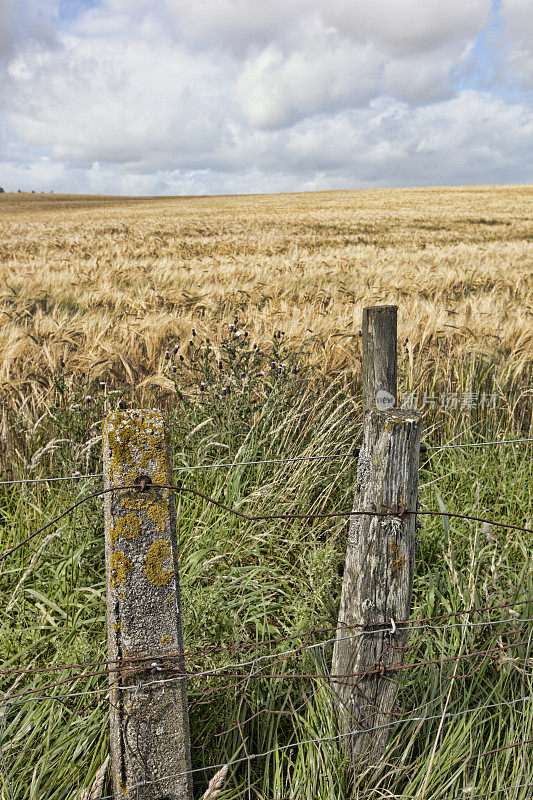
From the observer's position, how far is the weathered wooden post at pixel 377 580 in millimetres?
1347

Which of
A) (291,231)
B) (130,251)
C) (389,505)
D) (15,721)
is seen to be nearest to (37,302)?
(15,721)

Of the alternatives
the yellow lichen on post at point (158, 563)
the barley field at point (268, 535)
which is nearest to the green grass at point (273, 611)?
the barley field at point (268, 535)

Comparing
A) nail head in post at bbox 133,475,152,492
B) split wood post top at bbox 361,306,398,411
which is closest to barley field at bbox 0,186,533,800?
nail head in post at bbox 133,475,152,492

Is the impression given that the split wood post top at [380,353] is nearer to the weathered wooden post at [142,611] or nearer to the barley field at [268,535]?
the barley field at [268,535]

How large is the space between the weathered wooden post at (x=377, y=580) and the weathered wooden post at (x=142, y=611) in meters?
0.46

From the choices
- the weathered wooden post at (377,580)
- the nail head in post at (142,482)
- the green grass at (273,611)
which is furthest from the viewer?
the green grass at (273,611)

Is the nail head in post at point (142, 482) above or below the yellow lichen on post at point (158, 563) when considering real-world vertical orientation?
above

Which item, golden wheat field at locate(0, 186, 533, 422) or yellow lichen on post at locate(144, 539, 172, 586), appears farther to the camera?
golden wheat field at locate(0, 186, 533, 422)

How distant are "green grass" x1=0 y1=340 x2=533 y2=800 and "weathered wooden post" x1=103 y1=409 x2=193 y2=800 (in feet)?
0.73

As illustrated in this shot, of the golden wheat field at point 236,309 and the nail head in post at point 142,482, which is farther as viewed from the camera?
the golden wheat field at point 236,309

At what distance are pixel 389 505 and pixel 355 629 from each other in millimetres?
344

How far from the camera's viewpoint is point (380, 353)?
5.48 feet

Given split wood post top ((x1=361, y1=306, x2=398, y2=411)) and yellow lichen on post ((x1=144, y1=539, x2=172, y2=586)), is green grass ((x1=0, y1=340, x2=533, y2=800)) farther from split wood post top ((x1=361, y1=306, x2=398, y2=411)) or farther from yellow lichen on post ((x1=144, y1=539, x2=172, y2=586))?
split wood post top ((x1=361, y1=306, x2=398, y2=411))

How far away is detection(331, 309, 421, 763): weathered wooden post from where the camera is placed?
1.35 meters
